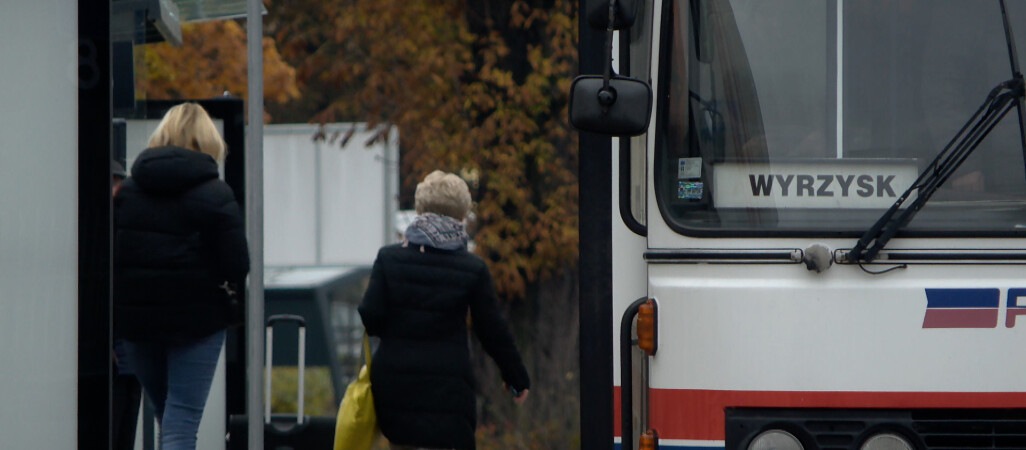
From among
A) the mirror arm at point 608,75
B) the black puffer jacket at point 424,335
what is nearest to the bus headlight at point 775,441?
the mirror arm at point 608,75

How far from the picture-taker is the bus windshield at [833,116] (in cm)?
347

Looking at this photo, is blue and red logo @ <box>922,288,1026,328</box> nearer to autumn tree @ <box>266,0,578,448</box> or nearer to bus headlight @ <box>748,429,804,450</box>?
bus headlight @ <box>748,429,804,450</box>

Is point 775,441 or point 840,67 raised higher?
point 840,67

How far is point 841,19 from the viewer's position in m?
3.55

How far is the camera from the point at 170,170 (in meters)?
4.80

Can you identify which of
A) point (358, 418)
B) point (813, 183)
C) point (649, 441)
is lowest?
point (358, 418)

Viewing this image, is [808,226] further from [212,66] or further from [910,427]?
[212,66]

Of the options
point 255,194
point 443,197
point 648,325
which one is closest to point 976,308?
point 648,325

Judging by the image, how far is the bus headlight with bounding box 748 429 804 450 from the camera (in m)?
3.42

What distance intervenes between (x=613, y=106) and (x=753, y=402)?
844 mm

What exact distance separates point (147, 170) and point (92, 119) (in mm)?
800

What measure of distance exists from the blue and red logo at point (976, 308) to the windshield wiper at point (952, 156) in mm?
200

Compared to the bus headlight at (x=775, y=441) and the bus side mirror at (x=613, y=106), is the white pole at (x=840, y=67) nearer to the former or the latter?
the bus side mirror at (x=613, y=106)

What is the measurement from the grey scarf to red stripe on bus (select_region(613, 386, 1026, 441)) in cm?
159
